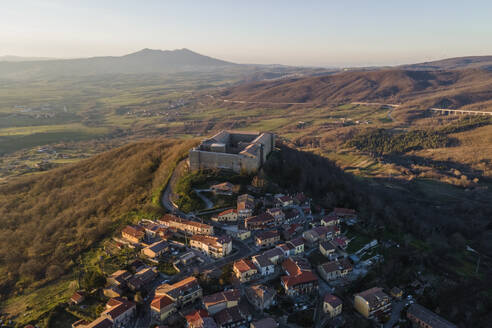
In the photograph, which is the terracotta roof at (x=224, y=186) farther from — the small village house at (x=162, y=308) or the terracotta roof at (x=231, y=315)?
the terracotta roof at (x=231, y=315)

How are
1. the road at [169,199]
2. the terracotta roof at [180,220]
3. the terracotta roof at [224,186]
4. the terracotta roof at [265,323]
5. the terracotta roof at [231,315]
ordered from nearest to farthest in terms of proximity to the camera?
the terracotta roof at [265,323] → the terracotta roof at [231,315] → the terracotta roof at [180,220] → the road at [169,199] → the terracotta roof at [224,186]

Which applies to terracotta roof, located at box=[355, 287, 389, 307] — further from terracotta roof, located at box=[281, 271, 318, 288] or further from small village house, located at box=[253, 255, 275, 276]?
small village house, located at box=[253, 255, 275, 276]

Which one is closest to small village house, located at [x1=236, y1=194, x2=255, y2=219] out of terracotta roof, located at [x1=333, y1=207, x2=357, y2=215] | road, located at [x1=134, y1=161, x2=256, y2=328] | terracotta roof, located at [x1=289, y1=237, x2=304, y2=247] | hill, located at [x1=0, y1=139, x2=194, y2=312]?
road, located at [x1=134, y1=161, x2=256, y2=328]

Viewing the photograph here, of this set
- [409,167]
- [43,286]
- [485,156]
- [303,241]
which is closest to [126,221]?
[43,286]

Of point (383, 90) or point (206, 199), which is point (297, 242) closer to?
point (206, 199)

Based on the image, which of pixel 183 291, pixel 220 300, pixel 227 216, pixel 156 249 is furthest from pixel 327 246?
pixel 156 249

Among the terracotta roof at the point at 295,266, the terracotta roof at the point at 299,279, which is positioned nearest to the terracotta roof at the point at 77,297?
the terracotta roof at the point at 299,279

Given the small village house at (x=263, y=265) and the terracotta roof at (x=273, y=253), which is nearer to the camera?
the small village house at (x=263, y=265)
